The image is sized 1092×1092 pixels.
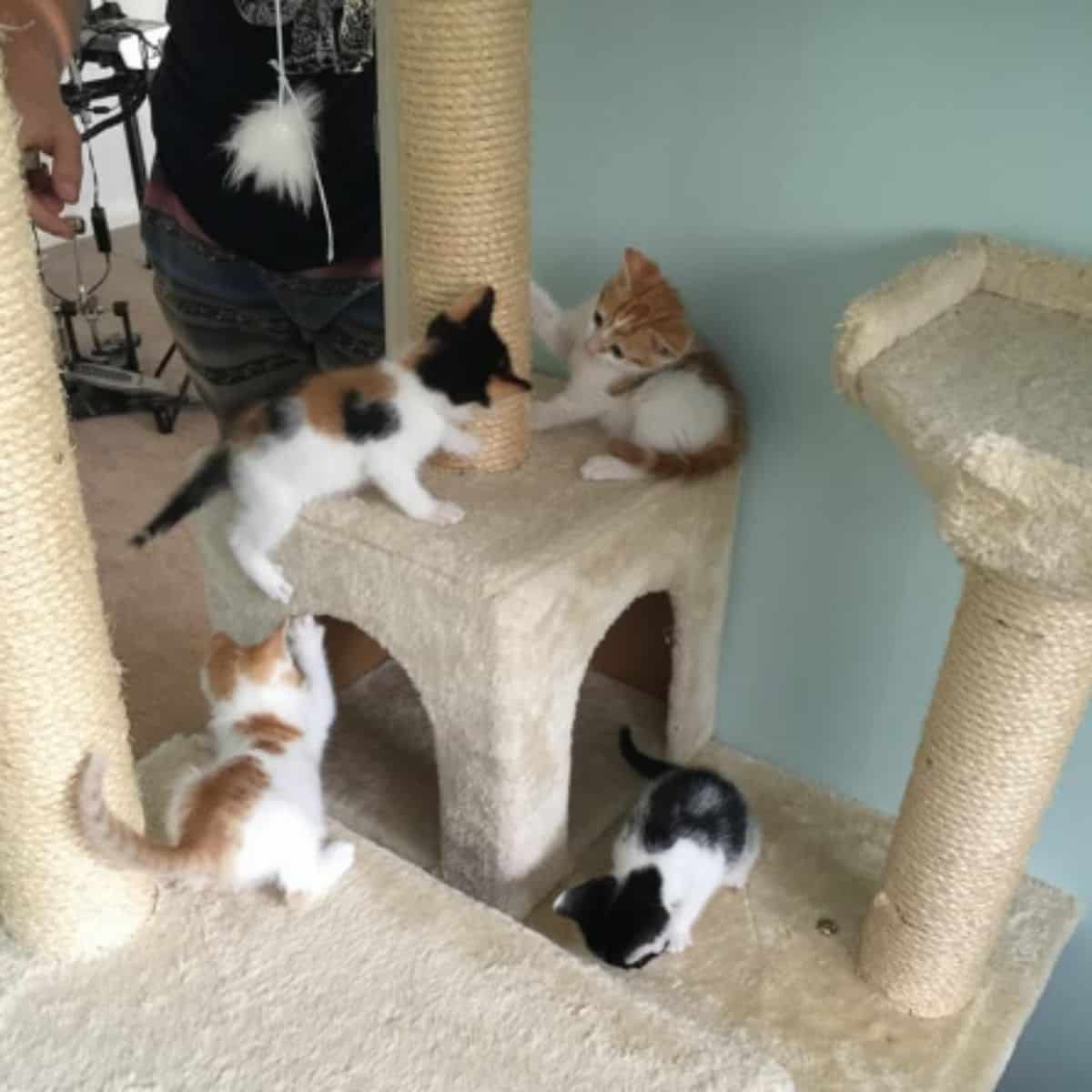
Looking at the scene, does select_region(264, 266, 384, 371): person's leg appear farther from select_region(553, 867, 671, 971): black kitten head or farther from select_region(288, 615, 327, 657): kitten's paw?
select_region(553, 867, 671, 971): black kitten head

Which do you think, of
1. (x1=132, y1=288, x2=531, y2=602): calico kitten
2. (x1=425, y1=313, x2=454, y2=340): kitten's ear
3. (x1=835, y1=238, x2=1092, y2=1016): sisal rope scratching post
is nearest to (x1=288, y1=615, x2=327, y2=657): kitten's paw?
(x1=132, y1=288, x2=531, y2=602): calico kitten

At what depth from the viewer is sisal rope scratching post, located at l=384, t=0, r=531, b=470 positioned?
105 centimetres

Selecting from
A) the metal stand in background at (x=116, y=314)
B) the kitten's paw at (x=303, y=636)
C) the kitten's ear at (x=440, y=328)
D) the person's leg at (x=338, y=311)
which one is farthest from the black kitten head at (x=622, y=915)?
the metal stand in background at (x=116, y=314)

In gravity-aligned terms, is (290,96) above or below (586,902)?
above

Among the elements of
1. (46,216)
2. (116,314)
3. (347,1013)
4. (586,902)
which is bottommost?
(116,314)

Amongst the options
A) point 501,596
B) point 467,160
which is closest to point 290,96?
point 467,160

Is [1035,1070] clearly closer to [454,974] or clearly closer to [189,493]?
[454,974]

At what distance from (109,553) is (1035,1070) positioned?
181cm

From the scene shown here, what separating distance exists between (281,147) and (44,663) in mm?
765

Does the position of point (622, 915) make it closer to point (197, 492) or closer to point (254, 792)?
point (254, 792)

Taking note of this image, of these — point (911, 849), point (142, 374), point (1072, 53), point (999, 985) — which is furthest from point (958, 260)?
point (142, 374)

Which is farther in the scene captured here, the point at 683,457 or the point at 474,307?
the point at 683,457

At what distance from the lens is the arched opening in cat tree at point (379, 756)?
1.45 metres

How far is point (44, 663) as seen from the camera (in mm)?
866
